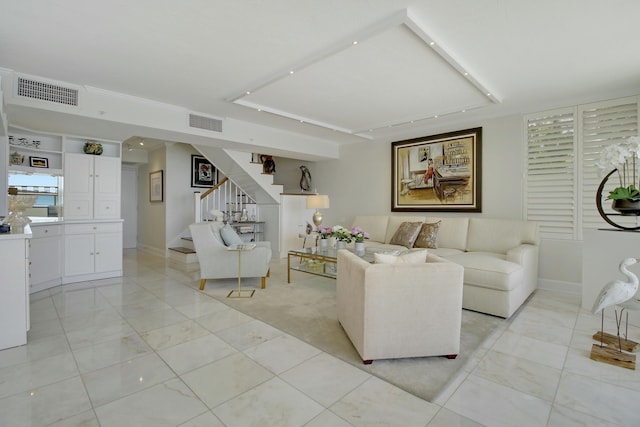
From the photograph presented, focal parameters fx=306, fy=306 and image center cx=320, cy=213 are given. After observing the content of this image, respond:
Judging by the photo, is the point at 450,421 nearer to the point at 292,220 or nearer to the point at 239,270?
the point at 239,270

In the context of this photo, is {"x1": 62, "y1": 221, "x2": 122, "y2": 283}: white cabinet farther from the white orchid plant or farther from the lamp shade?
the white orchid plant

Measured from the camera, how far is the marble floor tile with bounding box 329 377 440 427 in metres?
1.56

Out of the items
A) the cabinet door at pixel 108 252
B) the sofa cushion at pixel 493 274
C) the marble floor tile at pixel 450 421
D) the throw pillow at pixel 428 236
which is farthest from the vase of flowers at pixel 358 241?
the cabinet door at pixel 108 252

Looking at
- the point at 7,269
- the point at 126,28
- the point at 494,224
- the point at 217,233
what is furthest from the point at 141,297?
the point at 494,224

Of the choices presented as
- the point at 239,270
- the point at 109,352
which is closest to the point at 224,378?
the point at 109,352

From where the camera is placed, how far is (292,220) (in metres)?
6.44

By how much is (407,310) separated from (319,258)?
6.01 ft

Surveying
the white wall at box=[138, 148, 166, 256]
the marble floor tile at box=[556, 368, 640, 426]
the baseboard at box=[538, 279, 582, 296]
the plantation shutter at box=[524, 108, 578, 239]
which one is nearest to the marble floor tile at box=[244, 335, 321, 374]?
the marble floor tile at box=[556, 368, 640, 426]

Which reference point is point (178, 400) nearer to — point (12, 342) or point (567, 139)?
point (12, 342)

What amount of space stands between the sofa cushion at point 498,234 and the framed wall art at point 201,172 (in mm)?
5621

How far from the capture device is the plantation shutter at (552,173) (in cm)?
387

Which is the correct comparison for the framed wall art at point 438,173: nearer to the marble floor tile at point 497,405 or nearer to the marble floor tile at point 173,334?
the marble floor tile at point 497,405

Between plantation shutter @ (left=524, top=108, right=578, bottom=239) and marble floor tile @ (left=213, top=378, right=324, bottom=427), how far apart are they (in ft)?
13.0

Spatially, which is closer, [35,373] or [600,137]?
[35,373]
